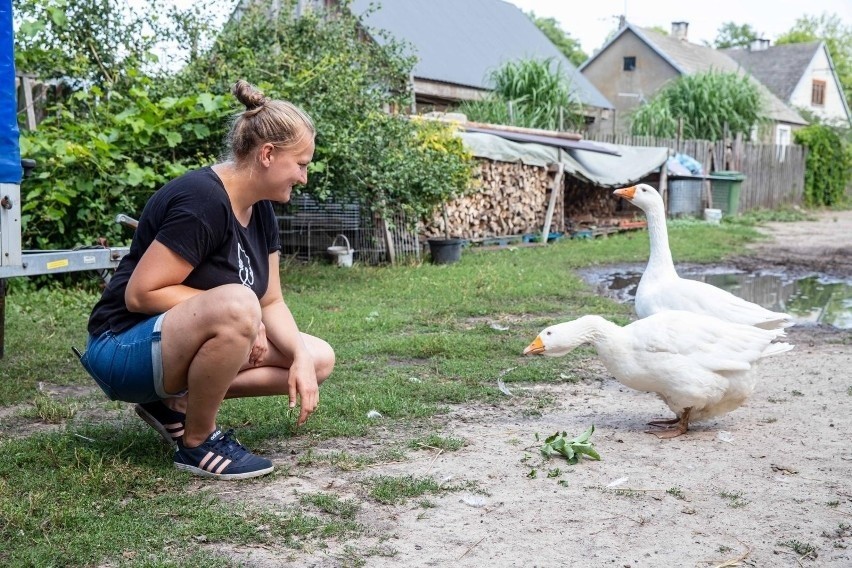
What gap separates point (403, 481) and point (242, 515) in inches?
29.6

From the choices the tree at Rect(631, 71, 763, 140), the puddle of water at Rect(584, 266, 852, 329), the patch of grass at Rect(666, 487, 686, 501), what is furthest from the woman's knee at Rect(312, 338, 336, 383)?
the tree at Rect(631, 71, 763, 140)

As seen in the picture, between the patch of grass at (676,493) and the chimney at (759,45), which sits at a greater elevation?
the chimney at (759,45)

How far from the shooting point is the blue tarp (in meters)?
4.66

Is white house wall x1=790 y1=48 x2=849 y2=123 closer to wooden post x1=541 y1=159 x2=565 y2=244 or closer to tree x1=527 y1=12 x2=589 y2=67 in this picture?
tree x1=527 y1=12 x2=589 y2=67

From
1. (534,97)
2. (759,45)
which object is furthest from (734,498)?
(759,45)

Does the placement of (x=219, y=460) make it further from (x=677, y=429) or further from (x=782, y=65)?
(x=782, y=65)

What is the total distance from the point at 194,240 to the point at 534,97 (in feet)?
58.4

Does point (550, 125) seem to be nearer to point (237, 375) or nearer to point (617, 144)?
point (617, 144)

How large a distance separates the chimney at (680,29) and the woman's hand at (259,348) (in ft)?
153

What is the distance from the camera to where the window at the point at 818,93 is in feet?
156

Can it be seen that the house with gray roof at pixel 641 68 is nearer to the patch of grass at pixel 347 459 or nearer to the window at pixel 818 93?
the window at pixel 818 93

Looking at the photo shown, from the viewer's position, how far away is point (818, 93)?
47938 mm

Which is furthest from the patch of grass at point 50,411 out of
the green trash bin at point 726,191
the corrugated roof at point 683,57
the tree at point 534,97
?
the corrugated roof at point 683,57

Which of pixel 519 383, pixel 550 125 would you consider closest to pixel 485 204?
pixel 550 125
